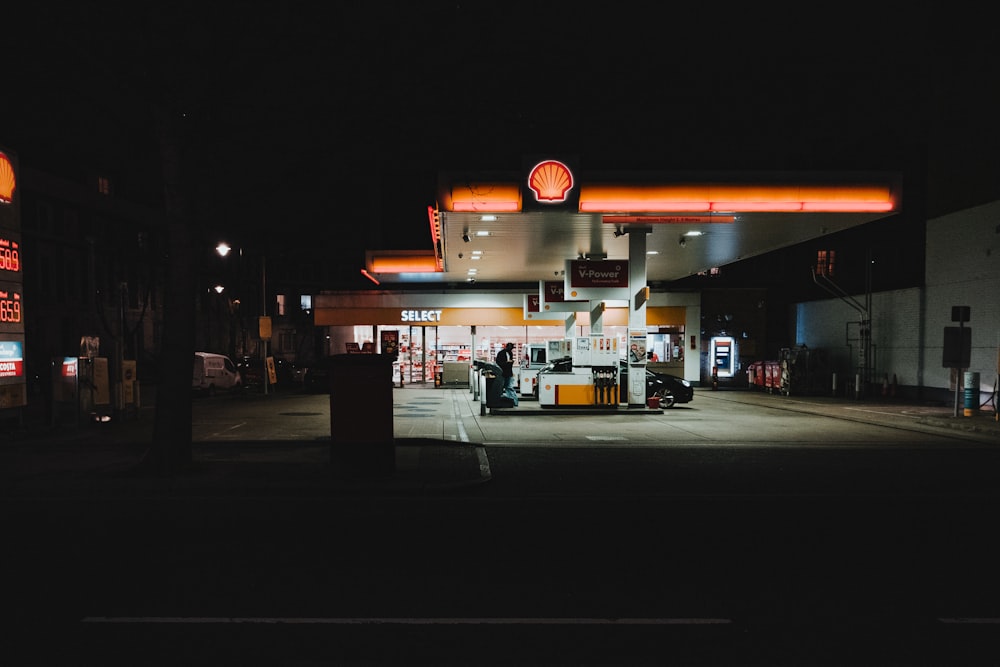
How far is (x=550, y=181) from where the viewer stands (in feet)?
46.3

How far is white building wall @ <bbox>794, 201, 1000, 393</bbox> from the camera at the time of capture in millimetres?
20250

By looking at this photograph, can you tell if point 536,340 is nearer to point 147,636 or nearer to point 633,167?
point 633,167

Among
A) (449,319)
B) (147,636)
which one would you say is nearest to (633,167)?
(147,636)

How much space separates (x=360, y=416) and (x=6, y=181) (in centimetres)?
936

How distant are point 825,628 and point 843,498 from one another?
4.54 m

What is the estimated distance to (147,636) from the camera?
13.7 feet

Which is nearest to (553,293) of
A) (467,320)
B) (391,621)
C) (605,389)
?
(605,389)

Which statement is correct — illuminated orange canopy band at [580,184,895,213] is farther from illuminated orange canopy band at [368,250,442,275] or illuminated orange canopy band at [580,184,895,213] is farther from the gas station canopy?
illuminated orange canopy band at [368,250,442,275]

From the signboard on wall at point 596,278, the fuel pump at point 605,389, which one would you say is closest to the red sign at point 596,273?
the signboard on wall at point 596,278

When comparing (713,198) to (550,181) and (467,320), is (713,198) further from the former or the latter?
(467,320)

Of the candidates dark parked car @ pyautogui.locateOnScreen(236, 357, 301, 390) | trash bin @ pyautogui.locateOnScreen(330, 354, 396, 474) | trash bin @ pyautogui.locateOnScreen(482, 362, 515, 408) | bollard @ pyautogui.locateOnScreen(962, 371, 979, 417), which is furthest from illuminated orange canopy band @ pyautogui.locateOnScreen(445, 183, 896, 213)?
dark parked car @ pyautogui.locateOnScreen(236, 357, 301, 390)

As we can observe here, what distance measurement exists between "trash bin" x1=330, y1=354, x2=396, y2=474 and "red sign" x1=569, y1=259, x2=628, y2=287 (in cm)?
1065

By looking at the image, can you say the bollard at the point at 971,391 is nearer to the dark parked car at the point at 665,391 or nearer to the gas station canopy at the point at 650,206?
the gas station canopy at the point at 650,206

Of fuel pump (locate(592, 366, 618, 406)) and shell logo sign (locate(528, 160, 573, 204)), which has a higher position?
shell logo sign (locate(528, 160, 573, 204))
